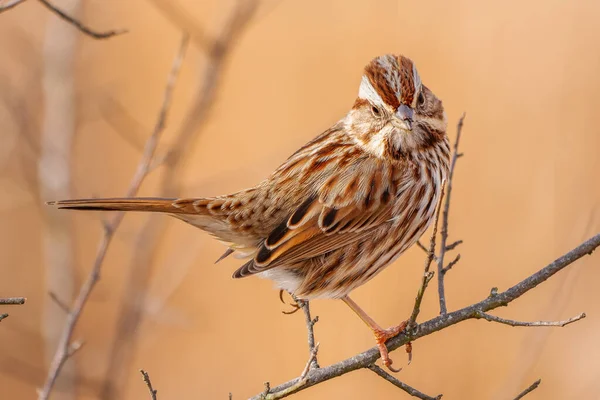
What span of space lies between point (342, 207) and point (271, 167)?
1.00 metres

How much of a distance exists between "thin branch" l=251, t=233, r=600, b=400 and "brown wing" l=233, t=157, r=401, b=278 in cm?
69

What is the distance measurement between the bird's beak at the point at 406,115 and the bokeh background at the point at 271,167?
1.20 meters

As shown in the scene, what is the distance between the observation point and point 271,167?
492cm

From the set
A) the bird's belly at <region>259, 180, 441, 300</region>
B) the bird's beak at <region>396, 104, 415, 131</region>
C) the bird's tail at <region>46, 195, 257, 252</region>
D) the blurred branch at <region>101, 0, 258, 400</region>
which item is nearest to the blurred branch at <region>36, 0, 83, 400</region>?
the blurred branch at <region>101, 0, 258, 400</region>

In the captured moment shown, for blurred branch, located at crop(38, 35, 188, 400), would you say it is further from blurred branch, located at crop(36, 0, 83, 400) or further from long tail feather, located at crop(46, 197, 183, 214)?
blurred branch, located at crop(36, 0, 83, 400)

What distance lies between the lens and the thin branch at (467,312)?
3.09m

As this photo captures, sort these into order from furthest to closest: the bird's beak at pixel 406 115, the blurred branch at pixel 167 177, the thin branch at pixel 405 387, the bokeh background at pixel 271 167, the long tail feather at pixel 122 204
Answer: the bokeh background at pixel 271 167 < the blurred branch at pixel 167 177 < the bird's beak at pixel 406 115 < the long tail feather at pixel 122 204 < the thin branch at pixel 405 387

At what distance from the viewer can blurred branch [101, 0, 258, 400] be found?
4.12 meters

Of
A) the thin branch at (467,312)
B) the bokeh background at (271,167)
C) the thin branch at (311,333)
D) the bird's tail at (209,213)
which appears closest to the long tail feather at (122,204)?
the bird's tail at (209,213)

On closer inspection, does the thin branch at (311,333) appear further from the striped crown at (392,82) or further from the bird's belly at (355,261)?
the striped crown at (392,82)

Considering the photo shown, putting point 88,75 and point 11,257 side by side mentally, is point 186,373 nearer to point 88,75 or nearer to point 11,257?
point 11,257

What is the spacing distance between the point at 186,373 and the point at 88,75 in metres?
2.98

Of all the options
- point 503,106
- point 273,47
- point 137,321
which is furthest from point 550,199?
point 137,321

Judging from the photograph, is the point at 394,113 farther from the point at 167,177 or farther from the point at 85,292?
the point at 85,292
